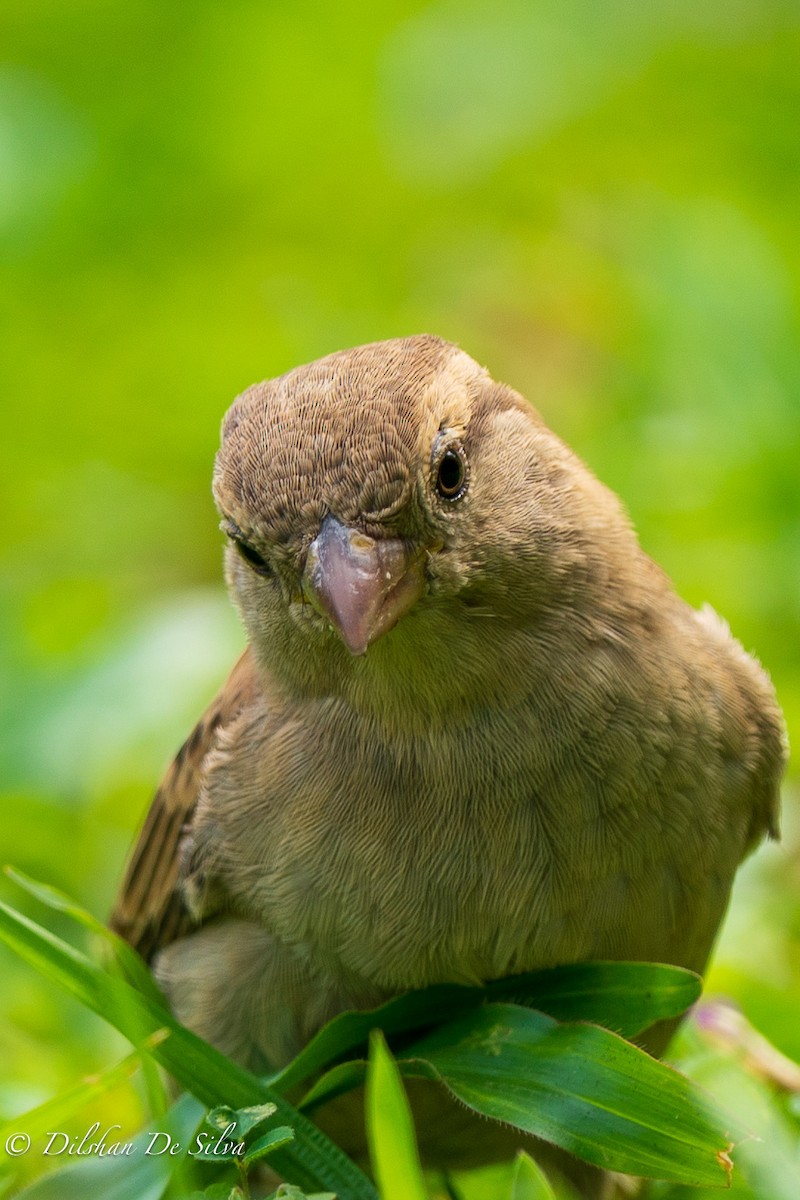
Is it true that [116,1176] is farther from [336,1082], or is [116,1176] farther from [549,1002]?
[549,1002]

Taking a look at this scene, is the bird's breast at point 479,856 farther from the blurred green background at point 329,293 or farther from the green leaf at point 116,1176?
the blurred green background at point 329,293

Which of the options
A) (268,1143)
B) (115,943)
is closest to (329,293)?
(115,943)

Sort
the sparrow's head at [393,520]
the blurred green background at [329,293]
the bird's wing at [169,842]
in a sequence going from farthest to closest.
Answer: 1. the blurred green background at [329,293]
2. the bird's wing at [169,842]
3. the sparrow's head at [393,520]

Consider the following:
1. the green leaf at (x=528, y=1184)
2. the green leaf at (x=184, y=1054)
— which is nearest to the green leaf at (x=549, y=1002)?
the green leaf at (x=184, y=1054)

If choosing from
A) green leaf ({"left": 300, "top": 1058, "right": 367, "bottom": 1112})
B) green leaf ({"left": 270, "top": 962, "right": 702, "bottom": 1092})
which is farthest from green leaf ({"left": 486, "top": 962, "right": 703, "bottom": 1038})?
green leaf ({"left": 300, "top": 1058, "right": 367, "bottom": 1112})

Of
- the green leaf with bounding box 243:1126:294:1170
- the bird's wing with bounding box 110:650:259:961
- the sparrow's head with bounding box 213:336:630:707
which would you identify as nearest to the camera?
the green leaf with bounding box 243:1126:294:1170

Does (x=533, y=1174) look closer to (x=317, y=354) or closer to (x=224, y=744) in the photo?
(x=224, y=744)

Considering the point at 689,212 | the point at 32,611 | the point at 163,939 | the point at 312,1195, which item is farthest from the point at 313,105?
the point at 312,1195

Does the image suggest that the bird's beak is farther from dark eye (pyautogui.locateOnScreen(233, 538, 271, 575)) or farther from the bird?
dark eye (pyautogui.locateOnScreen(233, 538, 271, 575))
